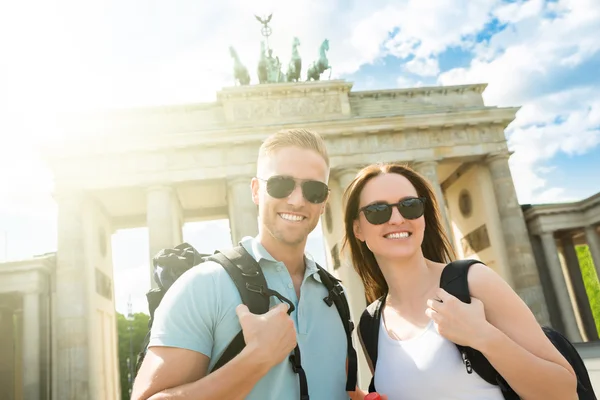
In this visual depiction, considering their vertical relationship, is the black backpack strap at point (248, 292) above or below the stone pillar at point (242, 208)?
below

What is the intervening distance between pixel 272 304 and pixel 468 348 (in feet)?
3.78

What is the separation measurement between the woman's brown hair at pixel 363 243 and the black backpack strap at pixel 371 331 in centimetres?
38

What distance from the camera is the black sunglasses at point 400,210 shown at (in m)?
3.28

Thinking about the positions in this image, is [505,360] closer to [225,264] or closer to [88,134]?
[225,264]

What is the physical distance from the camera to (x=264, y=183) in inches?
124

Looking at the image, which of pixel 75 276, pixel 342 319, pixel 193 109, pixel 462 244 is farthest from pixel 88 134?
pixel 342 319

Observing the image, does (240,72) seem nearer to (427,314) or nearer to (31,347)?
(31,347)

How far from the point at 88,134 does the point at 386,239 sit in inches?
968

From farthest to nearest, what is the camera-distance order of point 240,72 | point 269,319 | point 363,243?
point 240,72, point 363,243, point 269,319

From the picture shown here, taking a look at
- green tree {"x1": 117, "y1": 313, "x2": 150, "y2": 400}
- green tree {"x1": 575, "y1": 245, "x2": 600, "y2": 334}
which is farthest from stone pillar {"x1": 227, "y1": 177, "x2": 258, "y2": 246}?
green tree {"x1": 117, "y1": 313, "x2": 150, "y2": 400}

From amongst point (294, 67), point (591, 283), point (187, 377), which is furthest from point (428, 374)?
point (591, 283)

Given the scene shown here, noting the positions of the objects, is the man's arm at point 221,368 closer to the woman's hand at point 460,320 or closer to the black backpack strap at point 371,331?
the woman's hand at point 460,320

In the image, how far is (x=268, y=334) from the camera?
2348mm

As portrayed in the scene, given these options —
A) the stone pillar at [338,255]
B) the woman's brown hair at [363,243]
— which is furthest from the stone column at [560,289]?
the woman's brown hair at [363,243]
